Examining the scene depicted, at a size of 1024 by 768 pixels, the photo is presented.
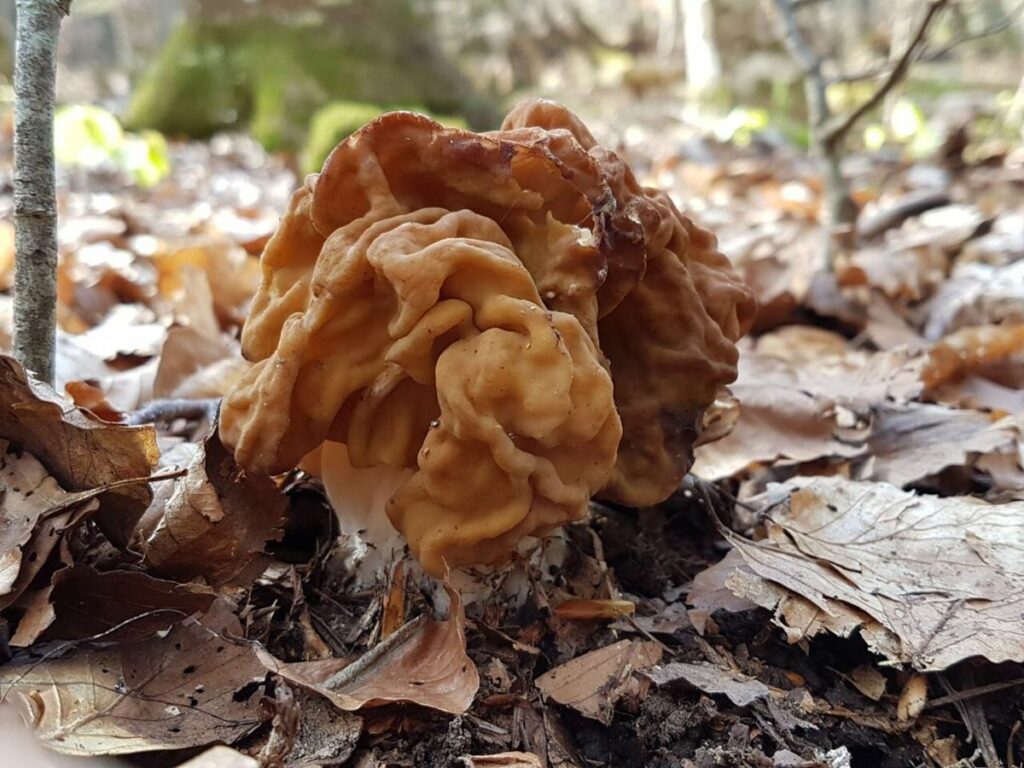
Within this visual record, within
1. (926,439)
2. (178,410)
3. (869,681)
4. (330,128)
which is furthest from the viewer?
(330,128)

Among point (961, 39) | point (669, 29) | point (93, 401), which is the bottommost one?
point (669, 29)

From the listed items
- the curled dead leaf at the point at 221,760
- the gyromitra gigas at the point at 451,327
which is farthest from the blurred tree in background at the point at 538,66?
the curled dead leaf at the point at 221,760

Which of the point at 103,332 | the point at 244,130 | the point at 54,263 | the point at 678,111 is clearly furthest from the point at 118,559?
the point at 678,111

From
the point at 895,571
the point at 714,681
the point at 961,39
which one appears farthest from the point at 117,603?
the point at 961,39

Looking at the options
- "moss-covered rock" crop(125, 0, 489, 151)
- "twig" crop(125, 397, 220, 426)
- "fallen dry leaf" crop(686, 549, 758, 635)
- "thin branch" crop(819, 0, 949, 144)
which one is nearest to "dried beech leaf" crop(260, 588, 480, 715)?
"fallen dry leaf" crop(686, 549, 758, 635)

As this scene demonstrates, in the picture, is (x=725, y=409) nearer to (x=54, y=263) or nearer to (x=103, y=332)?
(x=54, y=263)

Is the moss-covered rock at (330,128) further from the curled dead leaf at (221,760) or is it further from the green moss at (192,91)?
the curled dead leaf at (221,760)

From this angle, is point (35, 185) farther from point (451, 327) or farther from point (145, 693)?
point (145, 693)
